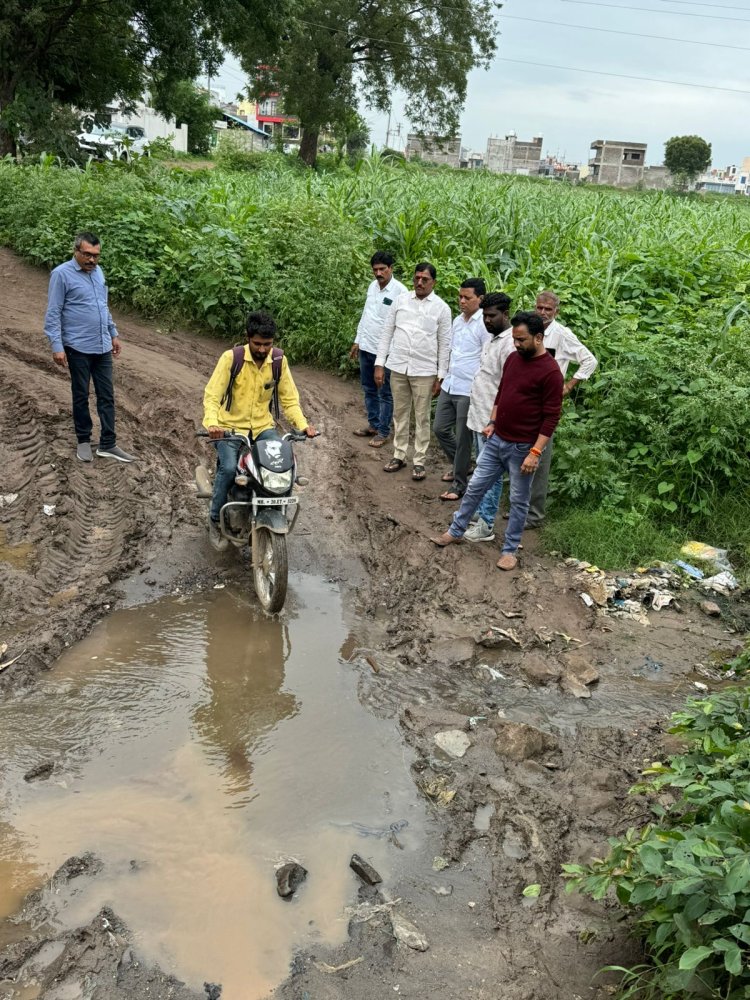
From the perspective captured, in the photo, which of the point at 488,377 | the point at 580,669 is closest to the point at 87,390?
the point at 488,377

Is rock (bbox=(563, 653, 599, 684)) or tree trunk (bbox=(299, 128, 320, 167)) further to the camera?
tree trunk (bbox=(299, 128, 320, 167))

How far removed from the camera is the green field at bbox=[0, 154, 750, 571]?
7.33 meters

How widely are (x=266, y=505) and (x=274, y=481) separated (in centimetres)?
17

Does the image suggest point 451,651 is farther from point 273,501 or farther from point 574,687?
point 273,501

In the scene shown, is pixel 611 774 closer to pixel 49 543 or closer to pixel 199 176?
pixel 49 543

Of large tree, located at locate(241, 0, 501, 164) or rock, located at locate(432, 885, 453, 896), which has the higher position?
large tree, located at locate(241, 0, 501, 164)

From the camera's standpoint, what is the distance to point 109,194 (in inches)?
503

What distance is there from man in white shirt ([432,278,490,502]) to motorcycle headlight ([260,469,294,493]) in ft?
7.51

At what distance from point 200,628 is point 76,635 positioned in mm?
814

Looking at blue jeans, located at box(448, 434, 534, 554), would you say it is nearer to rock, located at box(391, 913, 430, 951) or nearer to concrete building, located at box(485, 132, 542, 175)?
rock, located at box(391, 913, 430, 951)

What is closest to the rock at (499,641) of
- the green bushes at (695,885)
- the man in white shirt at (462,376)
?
the man in white shirt at (462,376)

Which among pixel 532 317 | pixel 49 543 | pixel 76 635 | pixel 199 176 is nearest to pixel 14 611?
pixel 76 635

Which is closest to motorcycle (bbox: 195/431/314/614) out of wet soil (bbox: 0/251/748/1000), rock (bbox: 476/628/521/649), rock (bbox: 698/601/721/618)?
wet soil (bbox: 0/251/748/1000)

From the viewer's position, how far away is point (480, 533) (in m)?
6.99
